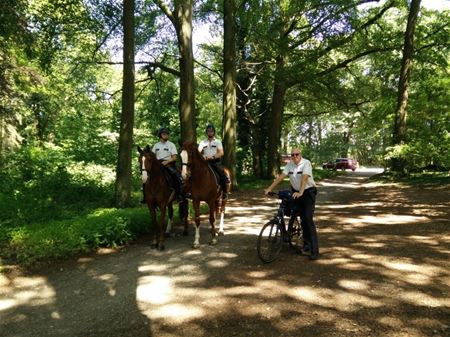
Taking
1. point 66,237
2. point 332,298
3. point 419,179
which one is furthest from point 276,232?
point 419,179

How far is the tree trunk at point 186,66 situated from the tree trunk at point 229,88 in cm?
382

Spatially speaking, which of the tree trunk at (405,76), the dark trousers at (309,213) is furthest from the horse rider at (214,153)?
the tree trunk at (405,76)

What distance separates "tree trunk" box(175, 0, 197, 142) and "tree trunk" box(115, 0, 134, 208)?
4.35 meters

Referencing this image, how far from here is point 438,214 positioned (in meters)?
13.0

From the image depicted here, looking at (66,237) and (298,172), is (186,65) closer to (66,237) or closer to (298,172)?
(66,237)

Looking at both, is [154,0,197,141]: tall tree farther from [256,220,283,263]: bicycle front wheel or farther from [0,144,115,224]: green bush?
[256,220,283,263]: bicycle front wheel

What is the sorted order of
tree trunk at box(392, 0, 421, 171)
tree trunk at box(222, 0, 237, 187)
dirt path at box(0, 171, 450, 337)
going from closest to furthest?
dirt path at box(0, 171, 450, 337) < tree trunk at box(222, 0, 237, 187) < tree trunk at box(392, 0, 421, 171)

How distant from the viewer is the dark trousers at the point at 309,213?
26.2ft

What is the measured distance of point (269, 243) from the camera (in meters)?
7.95

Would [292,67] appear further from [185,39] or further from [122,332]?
[122,332]

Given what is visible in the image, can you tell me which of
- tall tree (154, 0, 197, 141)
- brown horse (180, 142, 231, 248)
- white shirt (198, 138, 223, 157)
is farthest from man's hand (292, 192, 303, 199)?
tall tree (154, 0, 197, 141)

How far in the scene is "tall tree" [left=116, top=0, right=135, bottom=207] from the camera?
1264cm

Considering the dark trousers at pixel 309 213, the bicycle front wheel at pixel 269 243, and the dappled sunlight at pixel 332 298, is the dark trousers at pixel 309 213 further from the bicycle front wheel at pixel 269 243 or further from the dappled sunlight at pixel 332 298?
the dappled sunlight at pixel 332 298

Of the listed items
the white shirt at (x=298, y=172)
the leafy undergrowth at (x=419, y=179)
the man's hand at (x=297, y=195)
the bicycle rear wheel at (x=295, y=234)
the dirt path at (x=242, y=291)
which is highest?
the white shirt at (x=298, y=172)
